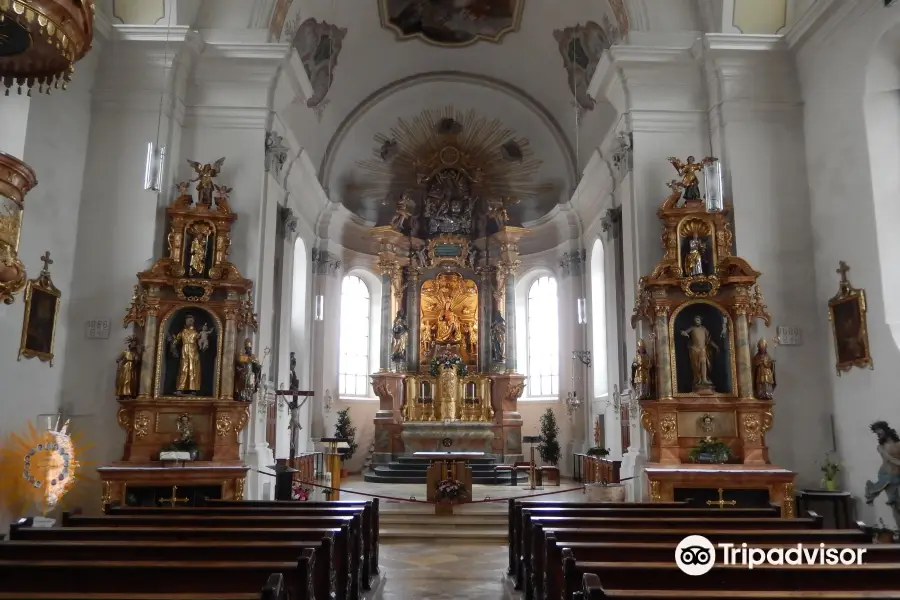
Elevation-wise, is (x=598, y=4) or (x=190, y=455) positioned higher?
(x=598, y=4)

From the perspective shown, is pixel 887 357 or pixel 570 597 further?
pixel 887 357

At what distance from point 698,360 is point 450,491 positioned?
151 inches

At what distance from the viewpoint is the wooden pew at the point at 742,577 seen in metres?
3.48

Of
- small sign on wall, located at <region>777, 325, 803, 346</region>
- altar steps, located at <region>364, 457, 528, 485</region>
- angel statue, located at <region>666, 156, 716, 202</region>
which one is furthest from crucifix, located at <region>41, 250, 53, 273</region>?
small sign on wall, located at <region>777, 325, 803, 346</region>

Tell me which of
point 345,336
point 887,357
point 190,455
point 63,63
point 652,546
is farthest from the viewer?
point 345,336

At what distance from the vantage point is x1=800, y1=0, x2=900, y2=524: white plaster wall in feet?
27.9

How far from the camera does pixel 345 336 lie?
1780cm

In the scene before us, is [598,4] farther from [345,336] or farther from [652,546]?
[652,546]

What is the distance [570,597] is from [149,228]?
8237 millimetres

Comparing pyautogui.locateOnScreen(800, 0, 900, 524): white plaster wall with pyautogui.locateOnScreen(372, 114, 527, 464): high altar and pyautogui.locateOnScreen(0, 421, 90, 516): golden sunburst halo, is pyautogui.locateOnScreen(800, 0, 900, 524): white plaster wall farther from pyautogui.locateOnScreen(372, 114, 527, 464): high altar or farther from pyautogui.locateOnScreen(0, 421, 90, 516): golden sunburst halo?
pyautogui.locateOnScreen(0, 421, 90, 516): golden sunburst halo

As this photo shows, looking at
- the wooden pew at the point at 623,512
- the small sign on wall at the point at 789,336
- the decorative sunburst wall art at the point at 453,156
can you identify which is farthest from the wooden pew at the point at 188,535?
the decorative sunburst wall art at the point at 453,156

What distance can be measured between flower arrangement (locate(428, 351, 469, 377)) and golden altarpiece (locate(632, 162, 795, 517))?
293 inches

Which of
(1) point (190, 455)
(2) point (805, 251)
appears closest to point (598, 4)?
(2) point (805, 251)

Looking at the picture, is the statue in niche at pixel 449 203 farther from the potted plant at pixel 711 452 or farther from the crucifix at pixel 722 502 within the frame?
the crucifix at pixel 722 502
